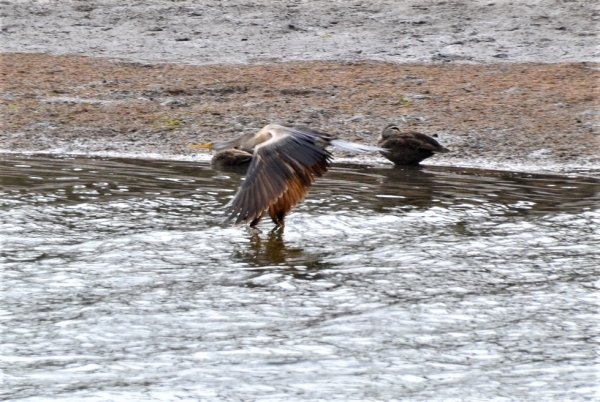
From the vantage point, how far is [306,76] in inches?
573

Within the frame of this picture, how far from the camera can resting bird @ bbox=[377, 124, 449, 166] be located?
36.0 feet

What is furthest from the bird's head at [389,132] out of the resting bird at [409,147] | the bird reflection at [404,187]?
the bird reflection at [404,187]

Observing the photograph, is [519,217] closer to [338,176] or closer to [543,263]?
[543,263]

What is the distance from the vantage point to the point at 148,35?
16.8 meters

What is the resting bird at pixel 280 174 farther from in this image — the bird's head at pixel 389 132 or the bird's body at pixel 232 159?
the bird's head at pixel 389 132

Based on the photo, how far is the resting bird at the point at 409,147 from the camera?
1096 centimetres

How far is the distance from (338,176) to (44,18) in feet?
27.8

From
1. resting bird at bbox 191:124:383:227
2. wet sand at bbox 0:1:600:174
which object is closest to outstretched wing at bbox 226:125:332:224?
resting bird at bbox 191:124:383:227

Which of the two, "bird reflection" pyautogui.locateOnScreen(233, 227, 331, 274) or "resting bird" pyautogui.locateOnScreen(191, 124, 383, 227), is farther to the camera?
"resting bird" pyautogui.locateOnScreen(191, 124, 383, 227)

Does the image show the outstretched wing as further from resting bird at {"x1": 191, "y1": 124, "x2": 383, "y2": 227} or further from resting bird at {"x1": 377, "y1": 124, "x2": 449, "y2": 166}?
resting bird at {"x1": 377, "y1": 124, "x2": 449, "y2": 166}

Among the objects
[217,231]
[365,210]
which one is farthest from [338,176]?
[217,231]

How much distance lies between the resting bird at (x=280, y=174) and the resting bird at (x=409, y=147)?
2.49m

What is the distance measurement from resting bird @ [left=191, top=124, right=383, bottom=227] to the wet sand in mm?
3319

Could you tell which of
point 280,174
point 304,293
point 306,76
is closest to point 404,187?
point 280,174
